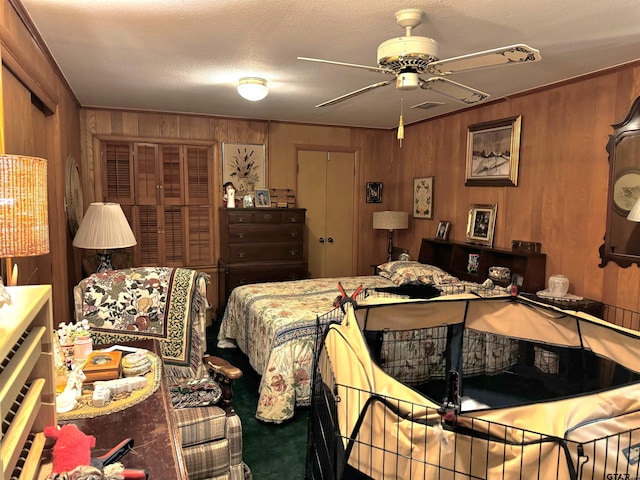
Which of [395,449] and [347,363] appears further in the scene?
[347,363]

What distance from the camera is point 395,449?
124 cm

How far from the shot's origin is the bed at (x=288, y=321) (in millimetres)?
2873

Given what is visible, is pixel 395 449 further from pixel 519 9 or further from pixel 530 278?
pixel 530 278

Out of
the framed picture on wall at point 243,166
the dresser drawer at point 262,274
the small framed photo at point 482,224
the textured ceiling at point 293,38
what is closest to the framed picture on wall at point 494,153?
the small framed photo at point 482,224

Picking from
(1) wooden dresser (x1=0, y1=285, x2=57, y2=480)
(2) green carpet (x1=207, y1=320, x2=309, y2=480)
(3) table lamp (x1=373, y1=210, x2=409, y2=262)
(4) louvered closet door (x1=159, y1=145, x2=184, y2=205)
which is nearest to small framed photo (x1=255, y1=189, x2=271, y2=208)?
(4) louvered closet door (x1=159, y1=145, x2=184, y2=205)

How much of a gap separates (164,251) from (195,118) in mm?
1648

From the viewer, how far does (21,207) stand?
115cm

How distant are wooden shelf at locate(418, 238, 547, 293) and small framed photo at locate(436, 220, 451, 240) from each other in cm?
8

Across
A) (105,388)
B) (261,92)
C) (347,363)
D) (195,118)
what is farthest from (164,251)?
(347,363)

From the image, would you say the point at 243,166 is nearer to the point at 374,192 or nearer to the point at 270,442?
the point at 374,192

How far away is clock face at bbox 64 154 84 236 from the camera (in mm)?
3628

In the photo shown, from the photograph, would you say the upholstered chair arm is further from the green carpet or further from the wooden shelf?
the wooden shelf

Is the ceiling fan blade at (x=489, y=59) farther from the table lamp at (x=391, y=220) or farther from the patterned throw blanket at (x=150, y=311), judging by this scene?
the table lamp at (x=391, y=220)

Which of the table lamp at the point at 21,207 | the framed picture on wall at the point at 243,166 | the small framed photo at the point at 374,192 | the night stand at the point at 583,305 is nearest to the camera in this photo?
the table lamp at the point at 21,207
